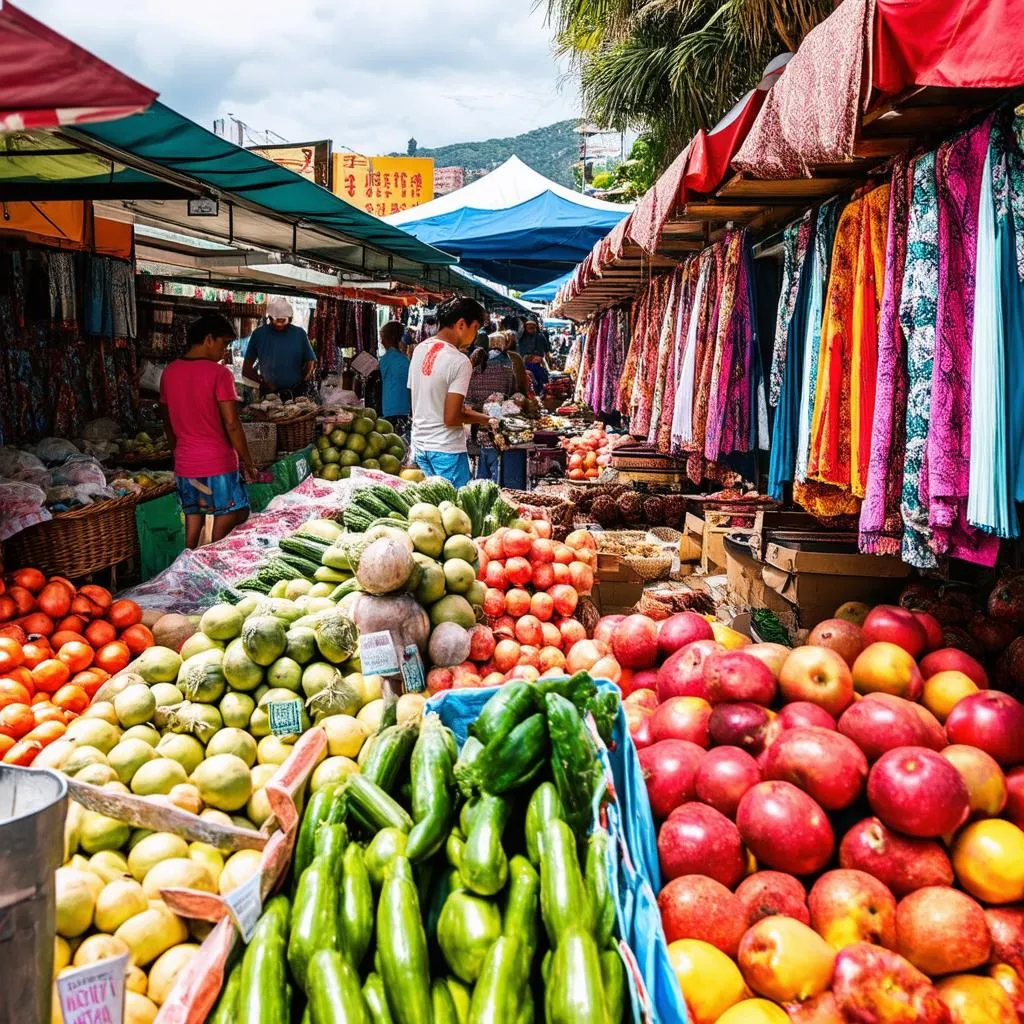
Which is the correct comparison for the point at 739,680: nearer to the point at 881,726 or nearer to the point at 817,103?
the point at 881,726

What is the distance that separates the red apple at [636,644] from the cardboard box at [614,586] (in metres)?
1.95

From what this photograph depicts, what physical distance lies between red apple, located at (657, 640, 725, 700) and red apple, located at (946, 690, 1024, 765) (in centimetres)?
66

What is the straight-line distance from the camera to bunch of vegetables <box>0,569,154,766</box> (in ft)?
9.99

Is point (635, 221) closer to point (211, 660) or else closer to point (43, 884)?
point (211, 660)

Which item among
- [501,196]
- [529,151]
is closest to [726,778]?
[501,196]

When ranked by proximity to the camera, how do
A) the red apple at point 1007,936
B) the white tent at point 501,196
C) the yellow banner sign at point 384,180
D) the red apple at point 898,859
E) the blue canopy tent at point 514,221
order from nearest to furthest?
1. the red apple at point 1007,936
2. the red apple at point 898,859
3. the blue canopy tent at point 514,221
4. the white tent at point 501,196
5. the yellow banner sign at point 384,180

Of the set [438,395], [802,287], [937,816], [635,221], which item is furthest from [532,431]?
[937,816]

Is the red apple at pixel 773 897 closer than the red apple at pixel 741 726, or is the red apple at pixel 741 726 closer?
the red apple at pixel 773 897

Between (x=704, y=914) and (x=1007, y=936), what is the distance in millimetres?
628

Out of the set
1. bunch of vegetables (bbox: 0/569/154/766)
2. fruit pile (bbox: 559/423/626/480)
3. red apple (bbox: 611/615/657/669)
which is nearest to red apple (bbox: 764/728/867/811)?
red apple (bbox: 611/615/657/669)

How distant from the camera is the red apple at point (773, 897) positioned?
1845 millimetres

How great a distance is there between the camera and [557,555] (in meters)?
3.85

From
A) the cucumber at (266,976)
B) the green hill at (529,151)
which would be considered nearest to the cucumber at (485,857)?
the cucumber at (266,976)

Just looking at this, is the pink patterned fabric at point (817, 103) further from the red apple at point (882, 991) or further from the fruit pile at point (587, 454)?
the fruit pile at point (587, 454)
